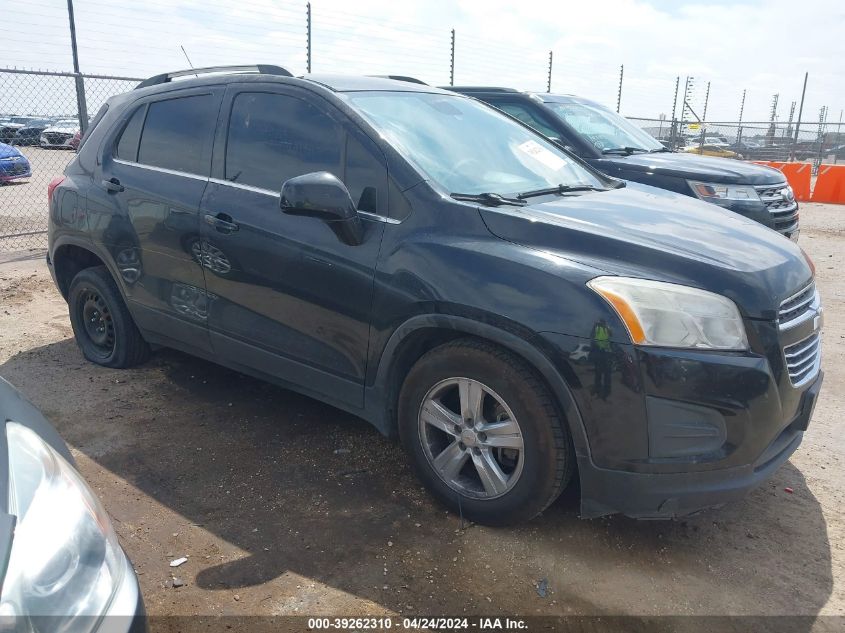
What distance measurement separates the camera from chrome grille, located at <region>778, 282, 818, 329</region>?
2.57m

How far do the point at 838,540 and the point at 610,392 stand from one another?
53.1 inches

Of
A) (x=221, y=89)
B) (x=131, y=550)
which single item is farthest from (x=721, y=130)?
(x=131, y=550)

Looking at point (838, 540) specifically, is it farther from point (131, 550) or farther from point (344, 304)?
point (131, 550)

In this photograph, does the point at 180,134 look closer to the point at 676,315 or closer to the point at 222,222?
the point at 222,222

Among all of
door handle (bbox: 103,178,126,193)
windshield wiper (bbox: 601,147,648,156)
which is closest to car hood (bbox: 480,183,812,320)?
door handle (bbox: 103,178,126,193)

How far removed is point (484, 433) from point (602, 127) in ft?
18.8

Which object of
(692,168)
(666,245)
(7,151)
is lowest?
(7,151)

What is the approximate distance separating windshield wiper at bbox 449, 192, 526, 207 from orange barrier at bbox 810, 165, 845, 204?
1429cm

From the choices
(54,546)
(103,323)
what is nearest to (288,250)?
(54,546)

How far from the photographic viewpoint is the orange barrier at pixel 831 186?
14.5 metres

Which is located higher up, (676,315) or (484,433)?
(676,315)

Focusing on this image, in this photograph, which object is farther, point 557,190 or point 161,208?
point 161,208

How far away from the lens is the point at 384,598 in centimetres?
252

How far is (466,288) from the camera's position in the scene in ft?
8.86
